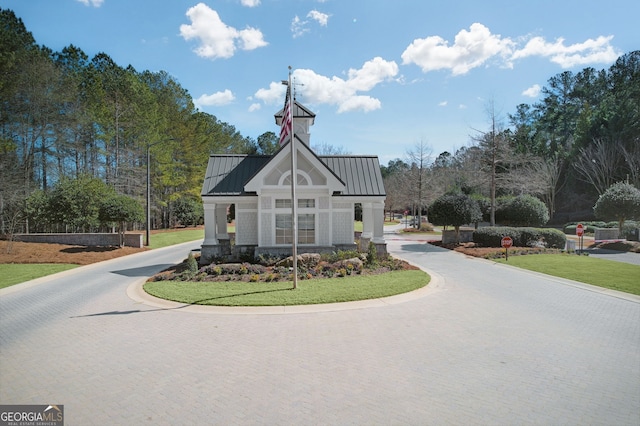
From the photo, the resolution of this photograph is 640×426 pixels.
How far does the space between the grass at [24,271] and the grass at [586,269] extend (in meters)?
23.2

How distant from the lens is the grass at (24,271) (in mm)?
15427

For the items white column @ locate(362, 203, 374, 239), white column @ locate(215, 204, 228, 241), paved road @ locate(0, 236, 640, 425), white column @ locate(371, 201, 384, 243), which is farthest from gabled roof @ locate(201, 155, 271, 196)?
paved road @ locate(0, 236, 640, 425)

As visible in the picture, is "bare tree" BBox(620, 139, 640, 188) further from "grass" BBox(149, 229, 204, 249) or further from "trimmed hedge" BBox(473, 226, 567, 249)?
"grass" BBox(149, 229, 204, 249)

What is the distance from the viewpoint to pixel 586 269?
1656 cm

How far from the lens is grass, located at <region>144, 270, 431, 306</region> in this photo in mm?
11250

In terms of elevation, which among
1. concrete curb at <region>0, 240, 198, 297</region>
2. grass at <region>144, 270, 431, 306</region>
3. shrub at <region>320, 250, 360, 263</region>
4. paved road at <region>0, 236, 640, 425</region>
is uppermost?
→ shrub at <region>320, 250, 360, 263</region>

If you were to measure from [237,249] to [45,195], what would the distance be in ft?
67.4

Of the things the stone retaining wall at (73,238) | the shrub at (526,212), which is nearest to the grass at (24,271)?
the stone retaining wall at (73,238)

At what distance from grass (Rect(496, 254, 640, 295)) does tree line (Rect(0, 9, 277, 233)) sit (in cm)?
2651

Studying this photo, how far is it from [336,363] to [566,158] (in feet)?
219

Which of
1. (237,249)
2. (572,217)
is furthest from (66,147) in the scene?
(572,217)

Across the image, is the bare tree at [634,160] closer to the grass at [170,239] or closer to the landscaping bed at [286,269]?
the landscaping bed at [286,269]

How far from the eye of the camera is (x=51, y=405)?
5449 millimetres

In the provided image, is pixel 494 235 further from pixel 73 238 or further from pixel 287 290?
pixel 73 238
